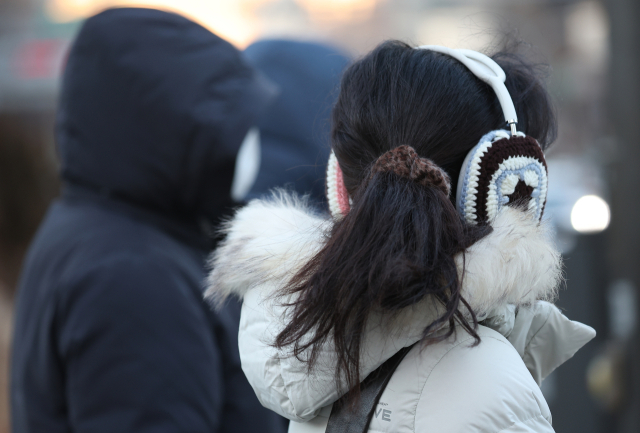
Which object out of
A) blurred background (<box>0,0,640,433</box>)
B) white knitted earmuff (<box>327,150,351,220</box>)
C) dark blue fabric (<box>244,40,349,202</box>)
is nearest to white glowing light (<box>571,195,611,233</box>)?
blurred background (<box>0,0,640,433</box>)

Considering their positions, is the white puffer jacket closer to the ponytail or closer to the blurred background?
the ponytail

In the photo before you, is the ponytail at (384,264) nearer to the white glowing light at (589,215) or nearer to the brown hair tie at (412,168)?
the brown hair tie at (412,168)

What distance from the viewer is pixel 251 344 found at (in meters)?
1.04

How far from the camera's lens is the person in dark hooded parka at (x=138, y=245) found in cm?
153

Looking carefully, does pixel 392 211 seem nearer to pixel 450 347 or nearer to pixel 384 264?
pixel 384 264

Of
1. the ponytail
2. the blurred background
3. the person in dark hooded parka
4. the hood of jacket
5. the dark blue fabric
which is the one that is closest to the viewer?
the ponytail

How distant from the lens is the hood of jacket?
1734 millimetres

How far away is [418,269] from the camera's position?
82 centimetres

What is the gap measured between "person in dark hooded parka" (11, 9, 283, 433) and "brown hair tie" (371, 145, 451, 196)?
938mm

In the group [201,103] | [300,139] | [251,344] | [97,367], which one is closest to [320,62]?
[300,139]

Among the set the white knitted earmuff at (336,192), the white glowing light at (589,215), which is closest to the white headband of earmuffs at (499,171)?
the white knitted earmuff at (336,192)

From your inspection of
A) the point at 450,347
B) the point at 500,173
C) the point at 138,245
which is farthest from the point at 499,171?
the point at 138,245

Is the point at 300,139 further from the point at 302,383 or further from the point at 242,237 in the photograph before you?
the point at 302,383

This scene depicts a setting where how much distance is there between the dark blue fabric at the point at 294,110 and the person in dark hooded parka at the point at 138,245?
634 millimetres
